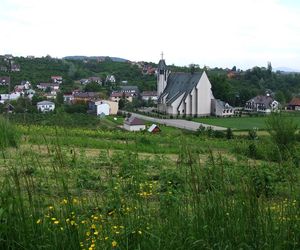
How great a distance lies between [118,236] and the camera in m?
2.97

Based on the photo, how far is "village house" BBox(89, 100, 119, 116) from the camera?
6077 centimetres

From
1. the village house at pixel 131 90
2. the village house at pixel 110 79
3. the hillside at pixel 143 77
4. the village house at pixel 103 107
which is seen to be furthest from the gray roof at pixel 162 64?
the village house at pixel 110 79

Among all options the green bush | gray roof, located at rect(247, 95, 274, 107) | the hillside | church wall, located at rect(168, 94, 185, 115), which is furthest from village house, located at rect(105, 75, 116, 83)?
the green bush

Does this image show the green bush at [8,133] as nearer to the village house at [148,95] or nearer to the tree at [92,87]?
the tree at [92,87]

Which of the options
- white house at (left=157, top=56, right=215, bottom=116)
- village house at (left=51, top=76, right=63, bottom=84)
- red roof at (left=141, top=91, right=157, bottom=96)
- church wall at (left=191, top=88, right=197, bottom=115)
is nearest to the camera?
white house at (left=157, top=56, right=215, bottom=116)

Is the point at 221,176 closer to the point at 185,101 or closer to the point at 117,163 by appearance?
the point at 117,163

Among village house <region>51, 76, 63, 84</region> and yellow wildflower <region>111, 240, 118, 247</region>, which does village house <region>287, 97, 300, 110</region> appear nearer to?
village house <region>51, 76, 63, 84</region>

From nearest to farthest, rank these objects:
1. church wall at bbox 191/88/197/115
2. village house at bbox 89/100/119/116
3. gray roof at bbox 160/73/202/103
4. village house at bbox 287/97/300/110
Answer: village house at bbox 89/100/119/116, church wall at bbox 191/88/197/115, gray roof at bbox 160/73/202/103, village house at bbox 287/97/300/110

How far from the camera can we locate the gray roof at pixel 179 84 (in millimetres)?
62438

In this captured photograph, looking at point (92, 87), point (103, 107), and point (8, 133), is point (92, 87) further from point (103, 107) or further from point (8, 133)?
point (8, 133)

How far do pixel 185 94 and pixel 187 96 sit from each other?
0.45 metres

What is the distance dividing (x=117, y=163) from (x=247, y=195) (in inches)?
145

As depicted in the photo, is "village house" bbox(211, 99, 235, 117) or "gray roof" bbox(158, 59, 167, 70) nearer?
"village house" bbox(211, 99, 235, 117)

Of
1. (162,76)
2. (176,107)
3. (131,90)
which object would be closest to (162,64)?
(162,76)
